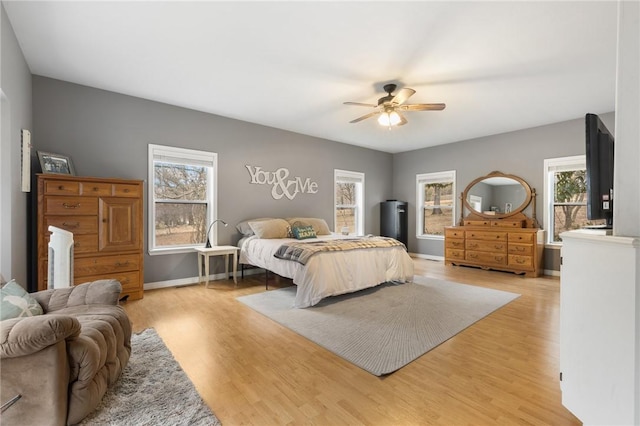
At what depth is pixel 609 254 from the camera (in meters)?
1.35

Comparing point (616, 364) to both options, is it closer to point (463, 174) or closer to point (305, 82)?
point (305, 82)

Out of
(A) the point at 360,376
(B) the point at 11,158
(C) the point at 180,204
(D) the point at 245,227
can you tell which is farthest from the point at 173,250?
(A) the point at 360,376

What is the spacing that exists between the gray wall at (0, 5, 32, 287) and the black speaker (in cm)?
639

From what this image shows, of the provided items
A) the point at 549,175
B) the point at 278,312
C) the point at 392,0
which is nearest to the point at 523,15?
the point at 392,0

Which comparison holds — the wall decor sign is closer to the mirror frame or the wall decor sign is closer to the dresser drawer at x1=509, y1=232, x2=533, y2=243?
the mirror frame

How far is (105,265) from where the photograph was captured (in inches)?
135

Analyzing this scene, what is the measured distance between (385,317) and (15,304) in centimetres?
291

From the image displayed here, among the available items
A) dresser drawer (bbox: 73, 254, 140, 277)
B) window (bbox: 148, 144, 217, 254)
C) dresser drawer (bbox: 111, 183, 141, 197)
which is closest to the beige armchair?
dresser drawer (bbox: 73, 254, 140, 277)

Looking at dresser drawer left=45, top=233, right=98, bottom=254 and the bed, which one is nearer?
dresser drawer left=45, top=233, right=98, bottom=254

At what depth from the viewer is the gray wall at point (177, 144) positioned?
3582mm

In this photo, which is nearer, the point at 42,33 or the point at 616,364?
the point at 616,364

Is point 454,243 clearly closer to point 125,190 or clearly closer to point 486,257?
point 486,257

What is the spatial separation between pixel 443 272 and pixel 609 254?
167 inches

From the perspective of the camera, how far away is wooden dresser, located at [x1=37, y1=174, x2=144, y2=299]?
310 cm
